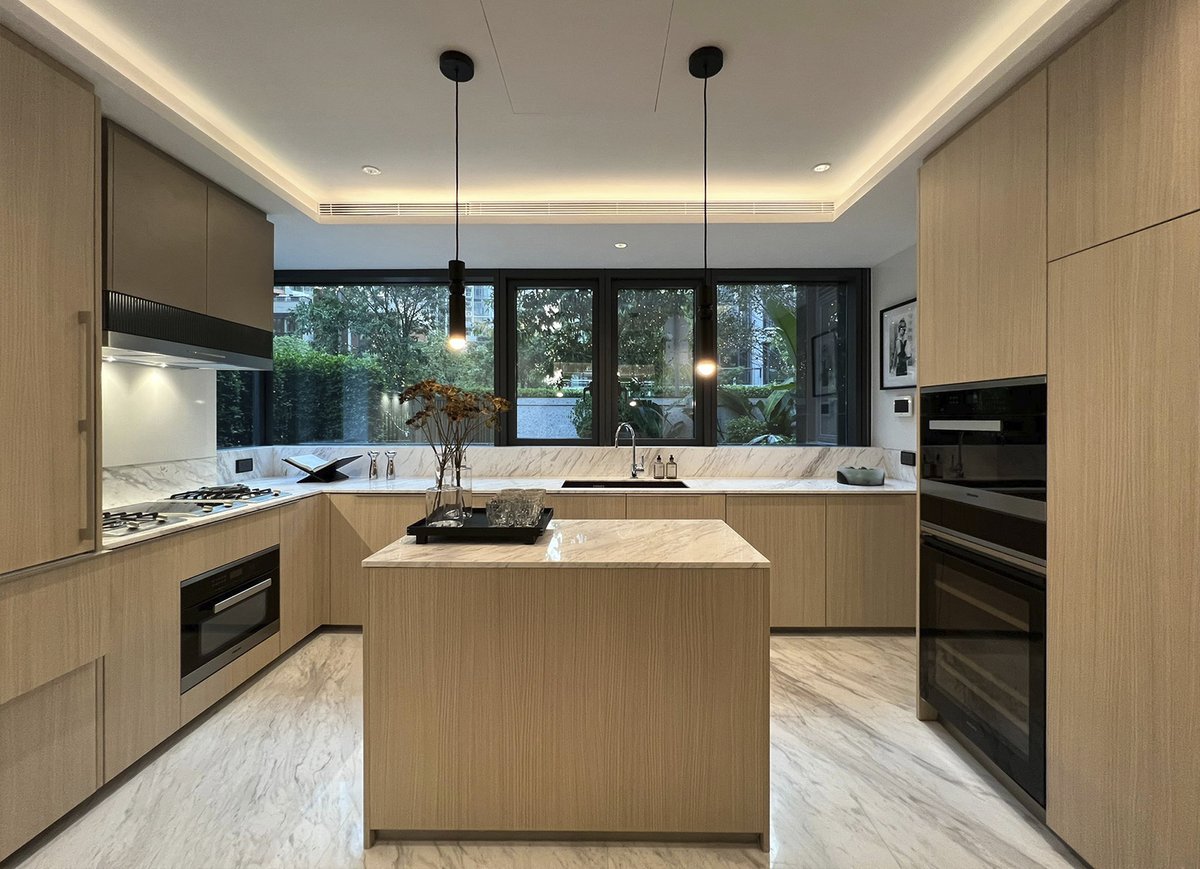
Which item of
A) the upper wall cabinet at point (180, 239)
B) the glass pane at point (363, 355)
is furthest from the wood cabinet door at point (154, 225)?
the glass pane at point (363, 355)

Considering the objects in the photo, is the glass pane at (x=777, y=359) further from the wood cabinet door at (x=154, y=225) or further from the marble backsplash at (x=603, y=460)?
the wood cabinet door at (x=154, y=225)

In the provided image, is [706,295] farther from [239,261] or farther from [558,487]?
[239,261]

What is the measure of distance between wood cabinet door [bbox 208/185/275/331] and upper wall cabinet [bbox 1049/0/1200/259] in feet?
11.4

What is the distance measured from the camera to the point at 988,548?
214 centimetres

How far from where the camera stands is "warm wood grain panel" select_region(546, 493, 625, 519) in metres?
3.62

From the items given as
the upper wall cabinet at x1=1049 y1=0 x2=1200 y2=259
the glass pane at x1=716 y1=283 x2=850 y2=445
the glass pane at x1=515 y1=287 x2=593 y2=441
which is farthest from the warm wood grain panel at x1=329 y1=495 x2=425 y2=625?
the upper wall cabinet at x1=1049 y1=0 x2=1200 y2=259

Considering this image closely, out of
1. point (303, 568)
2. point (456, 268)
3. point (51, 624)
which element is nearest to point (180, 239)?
point (456, 268)

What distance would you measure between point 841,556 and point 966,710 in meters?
1.39

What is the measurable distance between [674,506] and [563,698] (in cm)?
197

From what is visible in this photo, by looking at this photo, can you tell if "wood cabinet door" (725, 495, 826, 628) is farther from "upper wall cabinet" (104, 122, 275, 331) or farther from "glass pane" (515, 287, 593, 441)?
"upper wall cabinet" (104, 122, 275, 331)

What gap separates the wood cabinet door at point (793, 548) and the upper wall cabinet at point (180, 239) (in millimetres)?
3032

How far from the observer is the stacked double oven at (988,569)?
190 centimetres

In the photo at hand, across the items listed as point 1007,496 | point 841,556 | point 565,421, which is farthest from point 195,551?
point 841,556

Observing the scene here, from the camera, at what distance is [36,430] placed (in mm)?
1788
